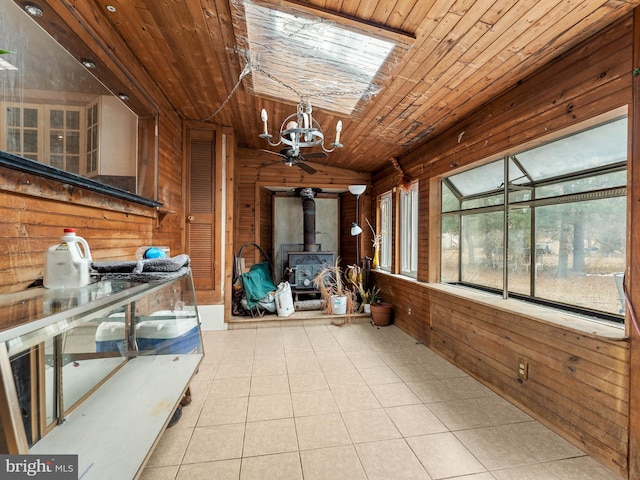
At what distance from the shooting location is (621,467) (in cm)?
149

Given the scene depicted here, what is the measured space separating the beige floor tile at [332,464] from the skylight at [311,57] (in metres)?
2.63

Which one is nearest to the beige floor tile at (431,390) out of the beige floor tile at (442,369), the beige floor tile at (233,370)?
→ the beige floor tile at (442,369)

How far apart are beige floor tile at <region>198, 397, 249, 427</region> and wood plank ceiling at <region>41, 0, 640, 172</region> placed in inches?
108

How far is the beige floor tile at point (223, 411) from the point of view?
1.95m

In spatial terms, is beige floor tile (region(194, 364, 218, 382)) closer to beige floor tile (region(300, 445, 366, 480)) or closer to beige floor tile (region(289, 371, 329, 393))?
beige floor tile (region(289, 371, 329, 393))

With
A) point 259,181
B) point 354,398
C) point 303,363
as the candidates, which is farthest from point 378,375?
point 259,181

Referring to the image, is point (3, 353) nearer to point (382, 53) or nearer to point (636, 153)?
point (382, 53)

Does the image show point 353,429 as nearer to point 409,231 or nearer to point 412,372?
point 412,372

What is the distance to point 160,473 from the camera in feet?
4.94

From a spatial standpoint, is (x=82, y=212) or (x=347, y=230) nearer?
(x=82, y=212)

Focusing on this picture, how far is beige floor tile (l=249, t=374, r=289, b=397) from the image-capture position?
234 centimetres

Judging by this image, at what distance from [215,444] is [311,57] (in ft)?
9.22

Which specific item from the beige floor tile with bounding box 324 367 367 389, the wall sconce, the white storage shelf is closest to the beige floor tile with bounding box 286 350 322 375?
the beige floor tile with bounding box 324 367 367 389

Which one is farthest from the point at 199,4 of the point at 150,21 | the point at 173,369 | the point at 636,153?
the point at 636,153
